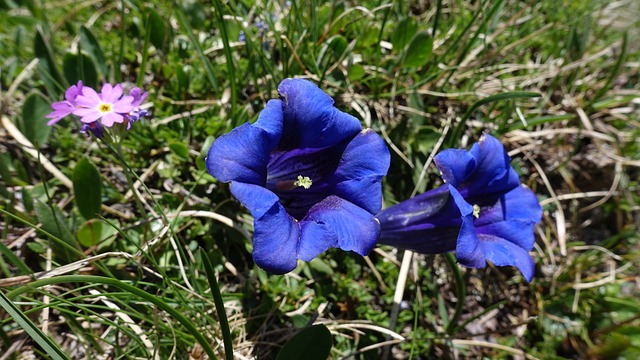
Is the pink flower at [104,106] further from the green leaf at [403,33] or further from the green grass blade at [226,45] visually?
the green leaf at [403,33]

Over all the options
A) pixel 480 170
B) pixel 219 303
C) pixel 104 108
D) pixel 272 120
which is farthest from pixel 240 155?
pixel 480 170

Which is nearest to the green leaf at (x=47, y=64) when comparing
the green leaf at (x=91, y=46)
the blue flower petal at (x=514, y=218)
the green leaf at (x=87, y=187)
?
the green leaf at (x=91, y=46)

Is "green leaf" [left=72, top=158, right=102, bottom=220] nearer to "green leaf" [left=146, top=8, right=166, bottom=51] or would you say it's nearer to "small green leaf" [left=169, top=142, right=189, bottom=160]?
"small green leaf" [left=169, top=142, right=189, bottom=160]

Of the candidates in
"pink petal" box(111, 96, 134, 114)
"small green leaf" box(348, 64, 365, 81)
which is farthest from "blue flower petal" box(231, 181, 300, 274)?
"small green leaf" box(348, 64, 365, 81)

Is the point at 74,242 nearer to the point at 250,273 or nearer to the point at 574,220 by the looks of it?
the point at 250,273

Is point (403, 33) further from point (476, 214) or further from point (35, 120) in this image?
point (35, 120)
